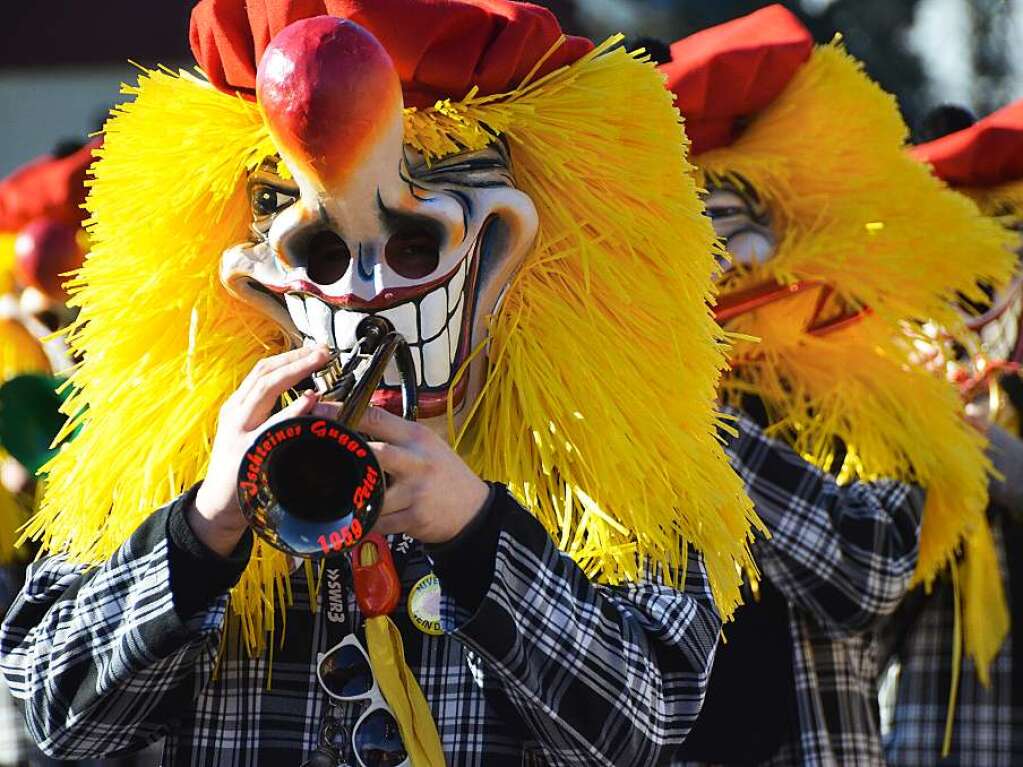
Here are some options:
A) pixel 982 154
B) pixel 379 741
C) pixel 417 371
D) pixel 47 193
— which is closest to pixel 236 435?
pixel 417 371

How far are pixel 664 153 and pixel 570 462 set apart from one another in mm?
386

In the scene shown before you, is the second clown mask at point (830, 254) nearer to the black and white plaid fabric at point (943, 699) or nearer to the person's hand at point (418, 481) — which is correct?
the black and white plaid fabric at point (943, 699)

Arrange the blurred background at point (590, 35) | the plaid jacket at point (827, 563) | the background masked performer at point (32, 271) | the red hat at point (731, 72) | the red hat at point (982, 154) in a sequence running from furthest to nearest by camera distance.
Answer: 1. the blurred background at point (590, 35)
2. the red hat at point (982, 154)
3. the background masked performer at point (32, 271)
4. the red hat at point (731, 72)
5. the plaid jacket at point (827, 563)

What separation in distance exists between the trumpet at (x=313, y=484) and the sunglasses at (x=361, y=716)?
35 cm

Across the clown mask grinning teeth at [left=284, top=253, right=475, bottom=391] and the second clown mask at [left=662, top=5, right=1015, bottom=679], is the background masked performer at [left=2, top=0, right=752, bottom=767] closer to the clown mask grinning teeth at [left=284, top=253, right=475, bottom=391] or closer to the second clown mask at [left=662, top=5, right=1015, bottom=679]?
the clown mask grinning teeth at [left=284, top=253, right=475, bottom=391]

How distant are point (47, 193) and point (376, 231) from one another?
92.4 inches

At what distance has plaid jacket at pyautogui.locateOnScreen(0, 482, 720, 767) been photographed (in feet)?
5.65

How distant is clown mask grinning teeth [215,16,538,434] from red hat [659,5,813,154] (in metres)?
1.15

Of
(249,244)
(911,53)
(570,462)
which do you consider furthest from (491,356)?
(911,53)

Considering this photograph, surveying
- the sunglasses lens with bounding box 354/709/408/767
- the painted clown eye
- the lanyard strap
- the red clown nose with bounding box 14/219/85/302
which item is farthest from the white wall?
the sunglasses lens with bounding box 354/709/408/767

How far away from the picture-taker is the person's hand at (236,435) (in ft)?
5.47

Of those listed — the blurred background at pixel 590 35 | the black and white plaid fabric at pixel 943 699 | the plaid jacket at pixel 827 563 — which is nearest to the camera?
the plaid jacket at pixel 827 563

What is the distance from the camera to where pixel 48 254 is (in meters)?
3.84

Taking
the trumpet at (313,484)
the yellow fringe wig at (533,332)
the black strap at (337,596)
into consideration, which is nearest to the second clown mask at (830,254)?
the yellow fringe wig at (533,332)
